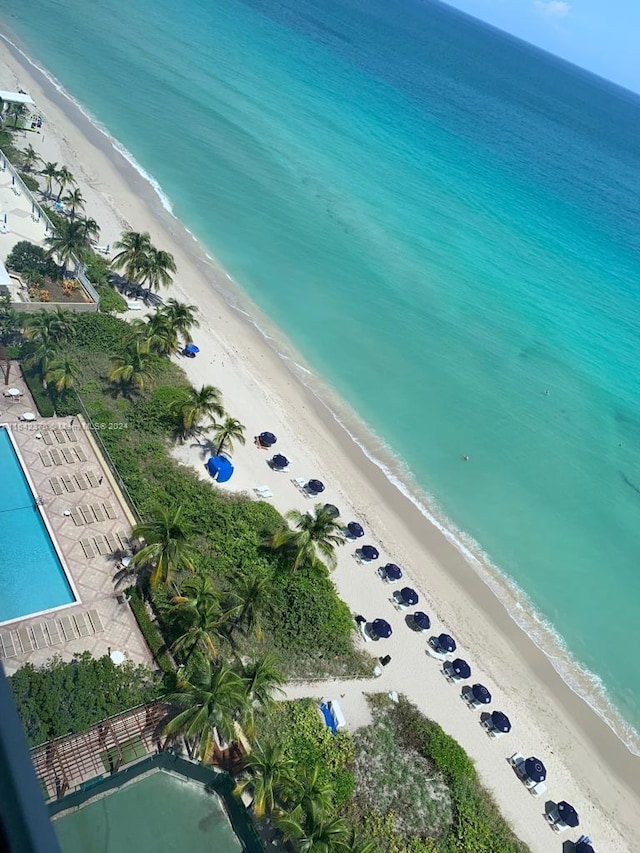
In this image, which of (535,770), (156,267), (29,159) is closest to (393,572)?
(535,770)

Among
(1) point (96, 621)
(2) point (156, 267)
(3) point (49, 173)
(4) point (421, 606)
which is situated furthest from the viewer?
(3) point (49, 173)

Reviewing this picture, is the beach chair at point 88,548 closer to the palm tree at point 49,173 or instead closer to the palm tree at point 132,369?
the palm tree at point 132,369

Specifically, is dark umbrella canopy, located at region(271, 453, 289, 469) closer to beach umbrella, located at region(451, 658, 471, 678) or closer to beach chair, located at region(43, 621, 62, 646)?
beach umbrella, located at region(451, 658, 471, 678)

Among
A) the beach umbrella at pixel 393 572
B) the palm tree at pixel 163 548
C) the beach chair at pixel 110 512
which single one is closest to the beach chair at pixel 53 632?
the palm tree at pixel 163 548

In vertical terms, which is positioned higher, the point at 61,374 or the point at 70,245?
the point at 70,245

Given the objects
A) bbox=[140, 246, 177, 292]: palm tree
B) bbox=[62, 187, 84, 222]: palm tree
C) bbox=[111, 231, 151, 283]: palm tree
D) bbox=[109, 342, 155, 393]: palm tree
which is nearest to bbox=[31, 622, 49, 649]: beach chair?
bbox=[109, 342, 155, 393]: palm tree

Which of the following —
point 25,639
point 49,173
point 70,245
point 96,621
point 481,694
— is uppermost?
point 70,245

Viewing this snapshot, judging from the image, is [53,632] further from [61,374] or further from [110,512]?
[61,374]
